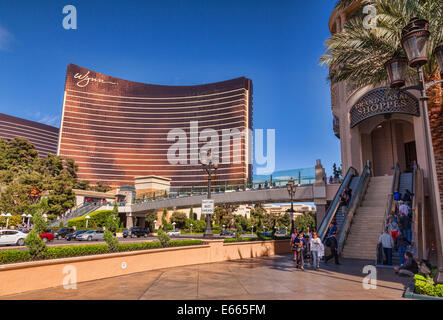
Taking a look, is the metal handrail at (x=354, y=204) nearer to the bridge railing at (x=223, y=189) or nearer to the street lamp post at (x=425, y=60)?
the bridge railing at (x=223, y=189)

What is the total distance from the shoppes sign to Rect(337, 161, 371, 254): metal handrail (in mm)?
4646

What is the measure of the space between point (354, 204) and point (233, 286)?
43.3 ft

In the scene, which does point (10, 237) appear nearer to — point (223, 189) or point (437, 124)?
point (223, 189)

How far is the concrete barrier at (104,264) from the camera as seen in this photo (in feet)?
25.3

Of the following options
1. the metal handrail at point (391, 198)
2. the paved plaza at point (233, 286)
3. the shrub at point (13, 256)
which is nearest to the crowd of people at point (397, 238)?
the metal handrail at point (391, 198)

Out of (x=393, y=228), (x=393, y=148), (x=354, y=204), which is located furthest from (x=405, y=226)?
(x=393, y=148)

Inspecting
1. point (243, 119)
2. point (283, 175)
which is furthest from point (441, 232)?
point (243, 119)

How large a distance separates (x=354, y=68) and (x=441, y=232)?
8.51m

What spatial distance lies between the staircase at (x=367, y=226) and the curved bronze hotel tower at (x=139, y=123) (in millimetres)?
98629

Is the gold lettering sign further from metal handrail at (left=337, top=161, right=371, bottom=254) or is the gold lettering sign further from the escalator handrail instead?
metal handrail at (left=337, top=161, right=371, bottom=254)

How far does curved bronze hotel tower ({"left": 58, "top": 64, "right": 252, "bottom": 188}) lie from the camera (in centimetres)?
12075

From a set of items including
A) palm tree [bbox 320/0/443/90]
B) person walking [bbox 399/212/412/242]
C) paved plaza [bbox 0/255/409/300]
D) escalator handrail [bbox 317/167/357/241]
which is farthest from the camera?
escalator handrail [bbox 317/167/357/241]

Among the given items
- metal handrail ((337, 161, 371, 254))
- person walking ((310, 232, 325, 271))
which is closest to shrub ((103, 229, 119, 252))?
person walking ((310, 232, 325, 271))

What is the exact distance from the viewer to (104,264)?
9992 mm
